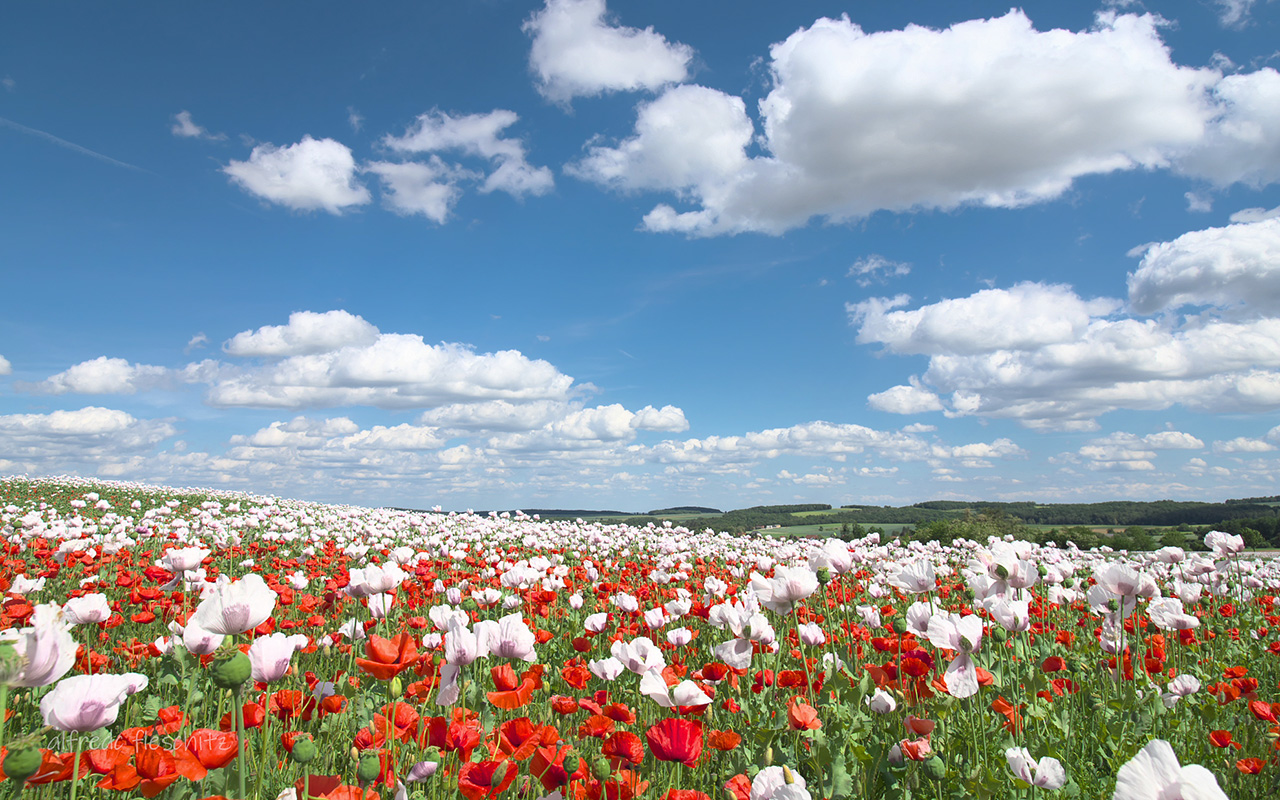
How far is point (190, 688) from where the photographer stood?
11.7 ft

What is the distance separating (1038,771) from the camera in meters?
2.59

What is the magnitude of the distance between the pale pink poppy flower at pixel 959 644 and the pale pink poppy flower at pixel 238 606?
3025 mm

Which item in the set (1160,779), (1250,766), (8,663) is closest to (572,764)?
(8,663)

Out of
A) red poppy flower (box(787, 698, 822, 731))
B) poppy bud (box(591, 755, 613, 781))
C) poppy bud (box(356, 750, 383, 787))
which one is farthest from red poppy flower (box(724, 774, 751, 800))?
poppy bud (box(356, 750, 383, 787))

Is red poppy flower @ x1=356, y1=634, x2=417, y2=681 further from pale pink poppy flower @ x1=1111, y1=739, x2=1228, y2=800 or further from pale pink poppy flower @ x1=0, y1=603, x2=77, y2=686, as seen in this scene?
pale pink poppy flower @ x1=1111, y1=739, x2=1228, y2=800

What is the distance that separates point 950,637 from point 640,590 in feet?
16.1

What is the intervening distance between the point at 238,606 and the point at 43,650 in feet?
2.02

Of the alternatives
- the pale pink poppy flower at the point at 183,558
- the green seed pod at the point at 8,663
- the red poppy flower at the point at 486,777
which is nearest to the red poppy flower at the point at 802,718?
the red poppy flower at the point at 486,777

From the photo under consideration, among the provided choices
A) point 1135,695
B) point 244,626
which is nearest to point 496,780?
point 244,626

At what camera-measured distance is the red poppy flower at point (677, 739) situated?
234 centimetres

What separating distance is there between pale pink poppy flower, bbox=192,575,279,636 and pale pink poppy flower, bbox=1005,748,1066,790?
297cm

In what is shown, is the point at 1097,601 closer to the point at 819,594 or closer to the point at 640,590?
the point at 819,594

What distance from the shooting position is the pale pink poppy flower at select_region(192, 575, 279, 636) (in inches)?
93.6

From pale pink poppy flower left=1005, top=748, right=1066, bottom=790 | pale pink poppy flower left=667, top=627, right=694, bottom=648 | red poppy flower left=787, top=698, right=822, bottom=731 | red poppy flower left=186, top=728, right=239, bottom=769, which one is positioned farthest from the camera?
pale pink poppy flower left=667, top=627, right=694, bottom=648
